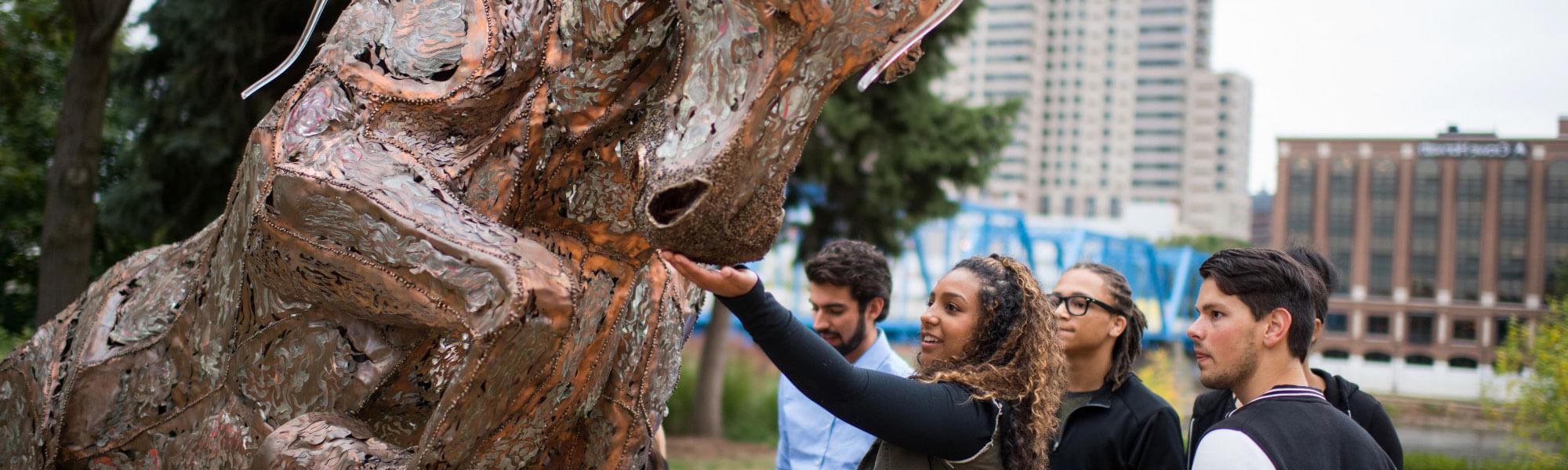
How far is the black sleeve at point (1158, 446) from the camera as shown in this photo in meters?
3.41

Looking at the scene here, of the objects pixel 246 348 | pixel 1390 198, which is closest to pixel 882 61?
pixel 246 348

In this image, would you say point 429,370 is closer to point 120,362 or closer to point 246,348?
point 246,348

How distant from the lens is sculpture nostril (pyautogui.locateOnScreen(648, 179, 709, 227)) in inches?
63.9

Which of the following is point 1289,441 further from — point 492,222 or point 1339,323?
point 1339,323

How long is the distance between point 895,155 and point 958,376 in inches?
390

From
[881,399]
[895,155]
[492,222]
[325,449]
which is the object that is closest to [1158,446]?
[881,399]

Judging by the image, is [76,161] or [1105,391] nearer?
[1105,391]

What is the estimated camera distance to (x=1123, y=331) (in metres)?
3.78

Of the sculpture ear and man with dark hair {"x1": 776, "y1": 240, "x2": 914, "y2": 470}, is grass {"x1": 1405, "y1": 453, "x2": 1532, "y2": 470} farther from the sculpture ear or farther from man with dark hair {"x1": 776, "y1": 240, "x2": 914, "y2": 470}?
the sculpture ear

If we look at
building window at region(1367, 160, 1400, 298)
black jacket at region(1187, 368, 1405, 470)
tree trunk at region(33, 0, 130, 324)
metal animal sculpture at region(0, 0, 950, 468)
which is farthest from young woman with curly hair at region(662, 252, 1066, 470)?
building window at region(1367, 160, 1400, 298)

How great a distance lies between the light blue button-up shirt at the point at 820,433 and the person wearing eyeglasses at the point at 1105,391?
572 mm

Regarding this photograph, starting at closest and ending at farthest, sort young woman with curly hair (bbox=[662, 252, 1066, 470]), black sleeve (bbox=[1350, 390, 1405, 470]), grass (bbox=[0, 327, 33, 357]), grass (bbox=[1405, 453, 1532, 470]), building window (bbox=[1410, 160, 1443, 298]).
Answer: young woman with curly hair (bbox=[662, 252, 1066, 470])
black sleeve (bbox=[1350, 390, 1405, 470])
grass (bbox=[0, 327, 33, 357])
grass (bbox=[1405, 453, 1532, 470])
building window (bbox=[1410, 160, 1443, 298])

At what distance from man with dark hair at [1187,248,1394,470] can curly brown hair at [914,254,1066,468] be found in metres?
0.40

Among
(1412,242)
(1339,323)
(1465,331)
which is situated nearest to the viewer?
(1465,331)
